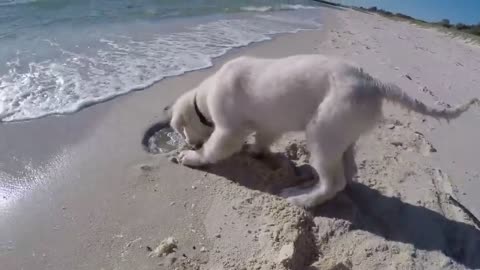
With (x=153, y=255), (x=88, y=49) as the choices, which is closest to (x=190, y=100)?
(x=153, y=255)

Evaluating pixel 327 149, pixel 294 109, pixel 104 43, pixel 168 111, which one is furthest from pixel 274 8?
pixel 327 149

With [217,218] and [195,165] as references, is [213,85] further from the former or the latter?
[217,218]

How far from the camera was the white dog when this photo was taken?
3.54 m

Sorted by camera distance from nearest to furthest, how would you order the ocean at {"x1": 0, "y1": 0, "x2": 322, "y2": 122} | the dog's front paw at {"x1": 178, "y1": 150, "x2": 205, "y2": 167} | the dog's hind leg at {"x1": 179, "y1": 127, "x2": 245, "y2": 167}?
1. the dog's hind leg at {"x1": 179, "y1": 127, "x2": 245, "y2": 167}
2. the dog's front paw at {"x1": 178, "y1": 150, "x2": 205, "y2": 167}
3. the ocean at {"x1": 0, "y1": 0, "x2": 322, "y2": 122}

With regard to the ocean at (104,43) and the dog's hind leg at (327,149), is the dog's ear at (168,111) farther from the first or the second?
the dog's hind leg at (327,149)

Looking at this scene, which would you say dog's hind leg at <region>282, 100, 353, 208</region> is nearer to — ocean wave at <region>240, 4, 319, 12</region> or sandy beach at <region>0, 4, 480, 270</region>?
sandy beach at <region>0, 4, 480, 270</region>

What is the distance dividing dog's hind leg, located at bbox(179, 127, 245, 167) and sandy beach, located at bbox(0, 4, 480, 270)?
9 centimetres

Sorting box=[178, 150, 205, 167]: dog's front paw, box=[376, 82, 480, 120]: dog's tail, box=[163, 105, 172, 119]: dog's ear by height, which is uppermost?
box=[376, 82, 480, 120]: dog's tail

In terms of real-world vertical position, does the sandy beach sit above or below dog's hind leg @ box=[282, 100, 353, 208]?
below

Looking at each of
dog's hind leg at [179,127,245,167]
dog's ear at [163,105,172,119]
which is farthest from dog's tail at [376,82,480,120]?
dog's ear at [163,105,172,119]

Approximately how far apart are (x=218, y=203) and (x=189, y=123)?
0.99 meters

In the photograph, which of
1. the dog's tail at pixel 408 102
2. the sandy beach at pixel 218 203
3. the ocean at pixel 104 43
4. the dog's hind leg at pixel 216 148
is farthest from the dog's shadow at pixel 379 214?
the ocean at pixel 104 43

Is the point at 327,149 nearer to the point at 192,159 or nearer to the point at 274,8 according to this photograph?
the point at 192,159

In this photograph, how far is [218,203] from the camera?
3891 mm
